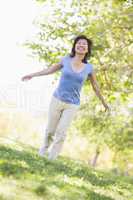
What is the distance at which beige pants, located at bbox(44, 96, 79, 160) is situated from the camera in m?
12.2

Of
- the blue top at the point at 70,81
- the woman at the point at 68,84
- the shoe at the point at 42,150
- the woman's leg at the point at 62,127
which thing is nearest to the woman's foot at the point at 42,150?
the shoe at the point at 42,150

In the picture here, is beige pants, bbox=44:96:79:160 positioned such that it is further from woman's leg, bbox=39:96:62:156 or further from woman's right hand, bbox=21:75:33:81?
woman's right hand, bbox=21:75:33:81

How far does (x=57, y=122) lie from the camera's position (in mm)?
12562

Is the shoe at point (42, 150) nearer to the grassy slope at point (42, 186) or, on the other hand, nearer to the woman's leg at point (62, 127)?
the woman's leg at point (62, 127)

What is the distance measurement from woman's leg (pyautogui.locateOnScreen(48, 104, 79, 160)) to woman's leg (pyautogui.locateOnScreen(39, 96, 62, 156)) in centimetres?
16

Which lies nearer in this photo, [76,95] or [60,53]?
[76,95]

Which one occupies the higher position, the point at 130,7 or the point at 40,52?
the point at 130,7

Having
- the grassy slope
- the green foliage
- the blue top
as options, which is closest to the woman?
the blue top

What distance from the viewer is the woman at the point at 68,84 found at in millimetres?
11898

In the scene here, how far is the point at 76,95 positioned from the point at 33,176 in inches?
137

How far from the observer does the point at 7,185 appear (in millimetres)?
7715

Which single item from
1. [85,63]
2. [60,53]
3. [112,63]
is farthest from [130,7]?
[85,63]

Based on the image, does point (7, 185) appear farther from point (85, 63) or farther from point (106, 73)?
point (106, 73)

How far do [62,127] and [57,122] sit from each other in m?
0.31
